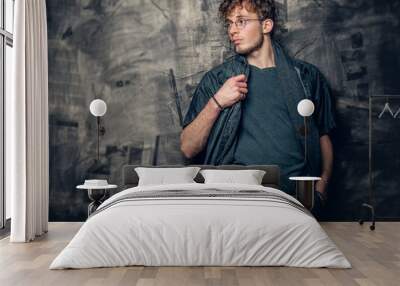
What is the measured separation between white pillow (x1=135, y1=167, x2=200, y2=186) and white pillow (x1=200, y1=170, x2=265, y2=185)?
223 millimetres

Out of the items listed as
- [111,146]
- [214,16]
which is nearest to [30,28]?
[111,146]

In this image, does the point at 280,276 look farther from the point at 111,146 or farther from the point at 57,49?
the point at 57,49

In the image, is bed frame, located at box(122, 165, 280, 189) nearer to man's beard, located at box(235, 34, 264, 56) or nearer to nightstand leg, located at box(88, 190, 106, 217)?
nightstand leg, located at box(88, 190, 106, 217)

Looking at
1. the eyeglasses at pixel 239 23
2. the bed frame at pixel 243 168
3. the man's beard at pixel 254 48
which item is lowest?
the bed frame at pixel 243 168

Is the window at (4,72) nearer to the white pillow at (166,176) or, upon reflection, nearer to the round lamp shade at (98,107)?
the round lamp shade at (98,107)

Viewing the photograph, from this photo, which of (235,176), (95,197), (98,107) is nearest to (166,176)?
(235,176)

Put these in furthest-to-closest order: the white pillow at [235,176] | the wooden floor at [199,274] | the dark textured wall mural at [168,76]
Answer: the dark textured wall mural at [168,76]
the white pillow at [235,176]
the wooden floor at [199,274]

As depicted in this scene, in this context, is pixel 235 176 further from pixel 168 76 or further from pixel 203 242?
pixel 203 242

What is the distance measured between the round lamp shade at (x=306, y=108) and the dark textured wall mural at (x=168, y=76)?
0.59m

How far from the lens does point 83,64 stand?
7840mm

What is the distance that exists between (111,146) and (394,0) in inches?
169

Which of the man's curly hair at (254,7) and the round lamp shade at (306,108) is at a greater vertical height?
the man's curly hair at (254,7)

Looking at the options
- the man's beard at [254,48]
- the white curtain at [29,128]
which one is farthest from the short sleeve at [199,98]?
the white curtain at [29,128]

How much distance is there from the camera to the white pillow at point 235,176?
6895 millimetres
